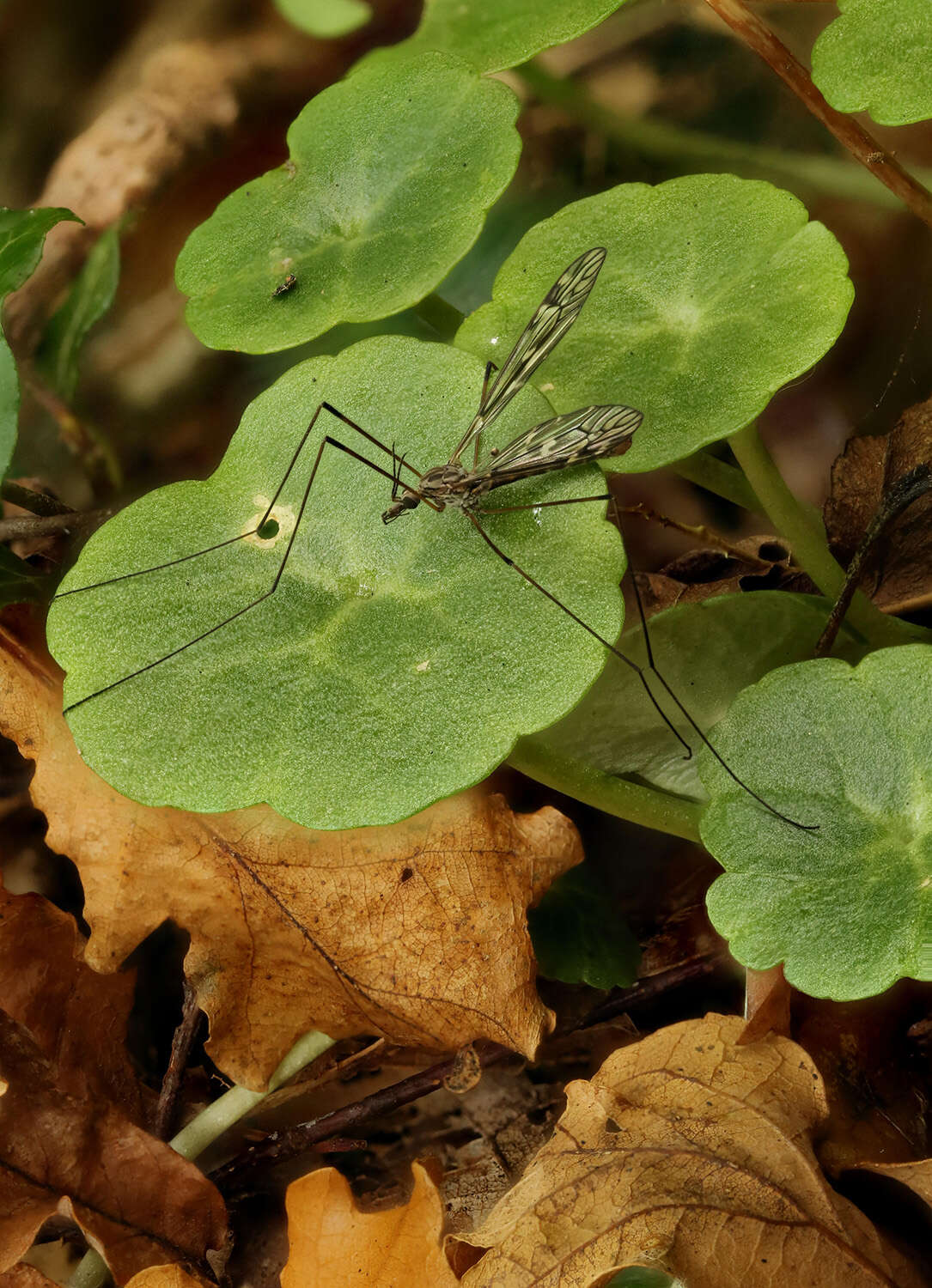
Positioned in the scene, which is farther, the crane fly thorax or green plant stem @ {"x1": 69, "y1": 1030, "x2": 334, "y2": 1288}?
green plant stem @ {"x1": 69, "y1": 1030, "x2": 334, "y2": 1288}

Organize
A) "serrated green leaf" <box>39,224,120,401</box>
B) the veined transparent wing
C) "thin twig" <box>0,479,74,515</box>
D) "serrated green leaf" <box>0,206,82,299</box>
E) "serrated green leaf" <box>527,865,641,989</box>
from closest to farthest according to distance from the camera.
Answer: the veined transparent wing < "serrated green leaf" <box>527,865,641,989</box> < "serrated green leaf" <box>0,206,82,299</box> < "thin twig" <box>0,479,74,515</box> < "serrated green leaf" <box>39,224,120,401</box>

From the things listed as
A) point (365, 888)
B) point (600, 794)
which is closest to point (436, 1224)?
point (365, 888)

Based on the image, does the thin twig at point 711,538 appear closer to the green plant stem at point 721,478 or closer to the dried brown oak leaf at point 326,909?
the green plant stem at point 721,478

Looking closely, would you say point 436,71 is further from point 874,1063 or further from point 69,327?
point 874,1063

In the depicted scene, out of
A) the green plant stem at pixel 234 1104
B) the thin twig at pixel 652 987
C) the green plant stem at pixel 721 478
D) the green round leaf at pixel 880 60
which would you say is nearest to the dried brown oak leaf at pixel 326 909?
the green plant stem at pixel 234 1104

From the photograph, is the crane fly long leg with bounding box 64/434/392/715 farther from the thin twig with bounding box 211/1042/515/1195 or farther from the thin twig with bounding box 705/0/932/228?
the thin twig with bounding box 705/0/932/228

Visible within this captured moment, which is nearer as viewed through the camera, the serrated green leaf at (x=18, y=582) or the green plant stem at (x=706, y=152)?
the serrated green leaf at (x=18, y=582)

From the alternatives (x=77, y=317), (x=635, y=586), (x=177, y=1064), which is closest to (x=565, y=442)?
(x=635, y=586)

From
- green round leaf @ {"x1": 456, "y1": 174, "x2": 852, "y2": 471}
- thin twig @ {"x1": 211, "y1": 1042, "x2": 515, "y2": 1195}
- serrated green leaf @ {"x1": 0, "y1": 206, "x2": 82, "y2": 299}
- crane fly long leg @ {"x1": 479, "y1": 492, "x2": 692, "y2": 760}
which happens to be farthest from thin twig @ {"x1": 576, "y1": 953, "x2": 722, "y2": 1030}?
serrated green leaf @ {"x1": 0, "y1": 206, "x2": 82, "y2": 299}
